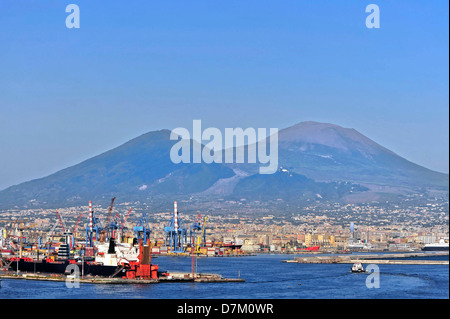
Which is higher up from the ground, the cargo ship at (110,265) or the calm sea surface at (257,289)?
the cargo ship at (110,265)

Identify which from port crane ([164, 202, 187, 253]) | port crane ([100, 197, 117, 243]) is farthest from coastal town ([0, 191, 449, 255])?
port crane ([100, 197, 117, 243])

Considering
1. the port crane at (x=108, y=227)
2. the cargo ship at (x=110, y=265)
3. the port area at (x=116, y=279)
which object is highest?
the port crane at (x=108, y=227)

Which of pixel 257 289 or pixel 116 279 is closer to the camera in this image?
pixel 257 289

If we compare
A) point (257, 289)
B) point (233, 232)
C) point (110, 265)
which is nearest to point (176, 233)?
point (110, 265)

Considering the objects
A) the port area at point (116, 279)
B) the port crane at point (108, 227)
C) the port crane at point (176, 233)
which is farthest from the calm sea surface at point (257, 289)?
the port crane at point (176, 233)

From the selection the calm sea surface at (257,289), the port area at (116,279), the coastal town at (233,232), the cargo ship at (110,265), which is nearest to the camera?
the calm sea surface at (257,289)

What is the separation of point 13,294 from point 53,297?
2575 mm

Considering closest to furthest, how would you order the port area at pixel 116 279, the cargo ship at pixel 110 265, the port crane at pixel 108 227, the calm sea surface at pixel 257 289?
the calm sea surface at pixel 257 289 < the port area at pixel 116 279 < the cargo ship at pixel 110 265 < the port crane at pixel 108 227

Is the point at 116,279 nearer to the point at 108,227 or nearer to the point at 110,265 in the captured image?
the point at 110,265

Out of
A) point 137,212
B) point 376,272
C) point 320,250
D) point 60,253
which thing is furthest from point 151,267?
point 137,212

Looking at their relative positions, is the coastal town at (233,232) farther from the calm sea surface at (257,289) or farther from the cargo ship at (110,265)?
the calm sea surface at (257,289)

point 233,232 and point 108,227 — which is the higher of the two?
point 108,227

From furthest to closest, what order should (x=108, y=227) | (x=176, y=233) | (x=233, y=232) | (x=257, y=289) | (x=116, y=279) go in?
(x=233, y=232) < (x=176, y=233) < (x=108, y=227) < (x=116, y=279) < (x=257, y=289)
